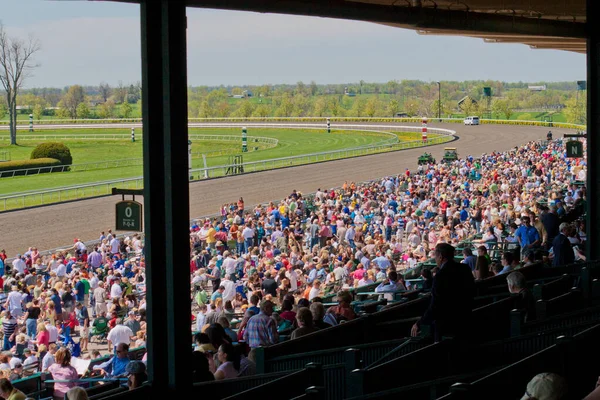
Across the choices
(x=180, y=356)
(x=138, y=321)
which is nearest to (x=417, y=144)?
(x=138, y=321)

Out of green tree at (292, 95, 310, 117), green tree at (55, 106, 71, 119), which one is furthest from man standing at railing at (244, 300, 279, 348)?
green tree at (292, 95, 310, 117)

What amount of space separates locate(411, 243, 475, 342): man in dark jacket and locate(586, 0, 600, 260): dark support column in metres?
5.82

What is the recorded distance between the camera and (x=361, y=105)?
144m

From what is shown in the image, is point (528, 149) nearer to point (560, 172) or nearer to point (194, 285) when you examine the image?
point (560, 172)

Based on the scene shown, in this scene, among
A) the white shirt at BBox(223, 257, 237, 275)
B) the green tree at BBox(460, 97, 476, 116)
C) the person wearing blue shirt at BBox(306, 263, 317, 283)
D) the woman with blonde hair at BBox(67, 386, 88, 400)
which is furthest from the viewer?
the green tree at BBox(460, 97, 476, 116)

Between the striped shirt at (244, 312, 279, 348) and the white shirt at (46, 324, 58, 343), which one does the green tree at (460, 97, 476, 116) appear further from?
the striped shirt at (244, 312, 279, 348)

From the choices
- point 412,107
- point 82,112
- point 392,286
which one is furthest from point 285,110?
point 392,286

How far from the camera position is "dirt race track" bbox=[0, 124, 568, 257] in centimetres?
3020

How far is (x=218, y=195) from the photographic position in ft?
127

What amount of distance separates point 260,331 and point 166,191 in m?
1.87

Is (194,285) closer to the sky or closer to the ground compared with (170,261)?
closer to the ground

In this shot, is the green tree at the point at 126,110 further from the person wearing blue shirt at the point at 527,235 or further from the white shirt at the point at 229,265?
the person wearing blue shirt at the point at 527,235

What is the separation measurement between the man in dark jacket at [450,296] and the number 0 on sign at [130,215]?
336cm

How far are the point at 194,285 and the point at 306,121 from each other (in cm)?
10085
